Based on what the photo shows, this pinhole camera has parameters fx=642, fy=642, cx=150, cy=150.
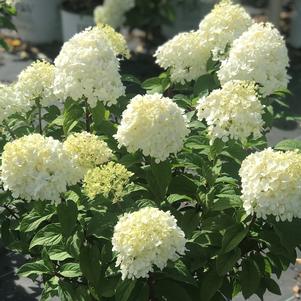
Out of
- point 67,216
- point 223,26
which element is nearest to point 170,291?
point 67,216

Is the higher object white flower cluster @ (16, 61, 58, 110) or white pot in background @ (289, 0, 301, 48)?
white flower cluster @ (16, 61, 58, 110)

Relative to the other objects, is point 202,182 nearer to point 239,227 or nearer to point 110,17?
point 239,227

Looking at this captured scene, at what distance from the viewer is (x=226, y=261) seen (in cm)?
210

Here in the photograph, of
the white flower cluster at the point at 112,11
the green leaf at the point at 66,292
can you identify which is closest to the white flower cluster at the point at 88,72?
the green leaf at the point at 66,292

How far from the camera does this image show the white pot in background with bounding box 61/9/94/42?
22.0 ft

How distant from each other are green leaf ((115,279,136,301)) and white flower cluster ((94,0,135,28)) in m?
4.63

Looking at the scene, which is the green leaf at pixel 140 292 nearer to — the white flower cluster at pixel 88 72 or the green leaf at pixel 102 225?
the green leaf at pixel 102 225

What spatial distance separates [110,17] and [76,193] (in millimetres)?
4485

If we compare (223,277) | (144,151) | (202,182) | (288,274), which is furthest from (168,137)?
(288,274)

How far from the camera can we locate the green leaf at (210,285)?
7.06 feet

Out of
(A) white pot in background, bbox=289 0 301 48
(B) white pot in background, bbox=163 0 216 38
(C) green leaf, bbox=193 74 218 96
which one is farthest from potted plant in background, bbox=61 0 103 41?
(C) green leaf, bbox=193 74 218 96

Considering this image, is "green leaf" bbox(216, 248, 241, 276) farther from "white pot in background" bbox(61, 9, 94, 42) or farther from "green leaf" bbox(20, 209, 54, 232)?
"white pot in background" bbox(61, 9, 94, 42)

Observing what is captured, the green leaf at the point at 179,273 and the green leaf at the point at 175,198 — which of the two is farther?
the green leaf at the point at 175,198

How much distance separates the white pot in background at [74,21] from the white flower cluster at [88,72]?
4317 mm
